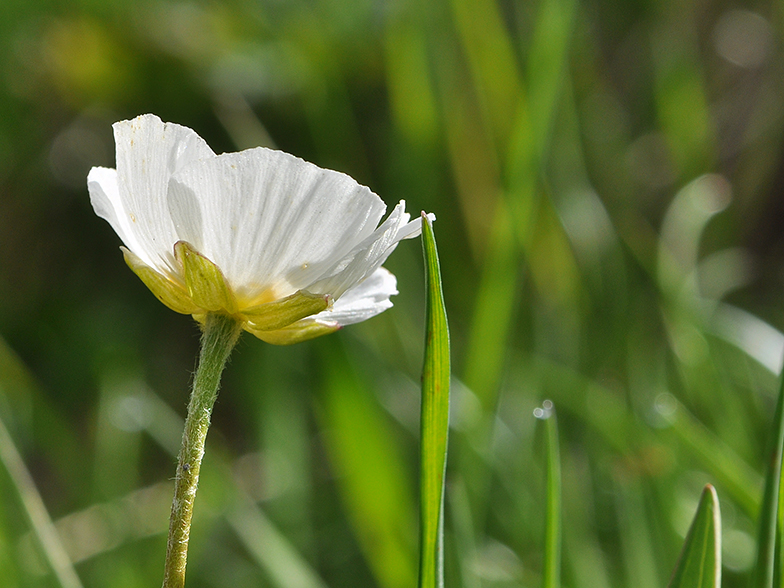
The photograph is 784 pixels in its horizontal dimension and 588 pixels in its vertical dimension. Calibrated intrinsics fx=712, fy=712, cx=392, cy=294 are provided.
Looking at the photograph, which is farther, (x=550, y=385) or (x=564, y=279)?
(x=564, y=279)

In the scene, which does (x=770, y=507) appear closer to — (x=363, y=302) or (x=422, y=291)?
(x=363, y=302)

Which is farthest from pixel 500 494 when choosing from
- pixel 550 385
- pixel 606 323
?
pixel 606 323

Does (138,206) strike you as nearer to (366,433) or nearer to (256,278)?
(256,278)

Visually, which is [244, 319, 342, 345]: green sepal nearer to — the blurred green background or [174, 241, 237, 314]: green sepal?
[174, 241, 237, 314]: green sepal

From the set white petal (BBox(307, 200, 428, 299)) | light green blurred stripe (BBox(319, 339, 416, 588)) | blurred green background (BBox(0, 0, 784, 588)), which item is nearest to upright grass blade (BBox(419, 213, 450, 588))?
white petal (BBox(307, 200, 428, 299))

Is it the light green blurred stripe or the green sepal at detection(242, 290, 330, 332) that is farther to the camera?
the light green blurred stripe

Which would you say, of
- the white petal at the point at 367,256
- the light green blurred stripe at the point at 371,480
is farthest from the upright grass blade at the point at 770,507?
the light green blurred stripe at the point at 371,480
